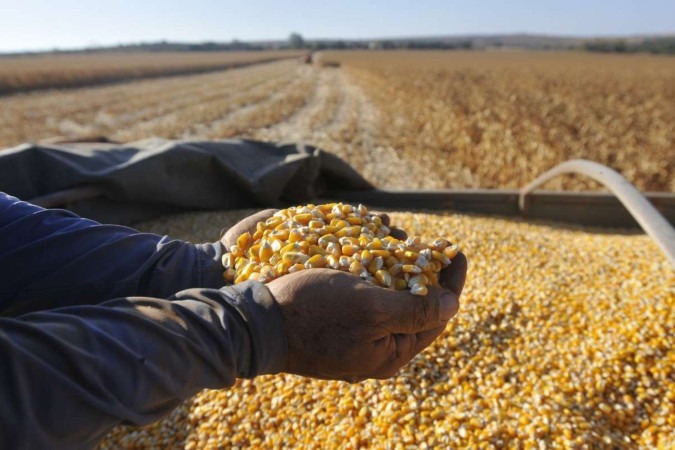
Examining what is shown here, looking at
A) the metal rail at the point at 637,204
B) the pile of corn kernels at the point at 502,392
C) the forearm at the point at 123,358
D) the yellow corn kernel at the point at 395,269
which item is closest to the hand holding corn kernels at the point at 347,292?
the yellow corn kernel at the point at 395,269

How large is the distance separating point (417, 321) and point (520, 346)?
1.45 m

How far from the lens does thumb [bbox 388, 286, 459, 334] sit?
5.04 feet

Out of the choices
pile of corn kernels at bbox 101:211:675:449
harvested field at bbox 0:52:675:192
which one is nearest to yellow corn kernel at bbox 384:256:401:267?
pile of corn kernels at bbox 101:211:675:449

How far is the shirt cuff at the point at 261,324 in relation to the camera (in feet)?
4.52

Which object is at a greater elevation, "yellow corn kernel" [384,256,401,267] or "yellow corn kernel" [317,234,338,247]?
"yellow corn kernel" [317,234,338,247]

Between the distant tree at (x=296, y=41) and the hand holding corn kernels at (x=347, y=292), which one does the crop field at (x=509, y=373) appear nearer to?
the hand holding corn kernels at (x=347, y=292)

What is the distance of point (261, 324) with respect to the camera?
4.53ft

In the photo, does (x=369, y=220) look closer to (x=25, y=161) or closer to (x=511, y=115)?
(x=25, y=161)

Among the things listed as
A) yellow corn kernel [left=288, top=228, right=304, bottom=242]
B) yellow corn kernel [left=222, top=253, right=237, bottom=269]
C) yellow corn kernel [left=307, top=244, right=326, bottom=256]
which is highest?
yellow corn kernel [left=288, top=228, right=304, bottom=242]

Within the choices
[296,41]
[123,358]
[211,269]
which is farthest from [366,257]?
[296,41]

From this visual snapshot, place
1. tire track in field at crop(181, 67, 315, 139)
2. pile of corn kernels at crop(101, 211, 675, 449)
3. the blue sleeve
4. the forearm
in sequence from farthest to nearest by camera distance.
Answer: tire track in field at crop(181, 67, 315, 139), pile of corn kernels at crop(101, 211, 675, 449), the blue sleeve, the forearm

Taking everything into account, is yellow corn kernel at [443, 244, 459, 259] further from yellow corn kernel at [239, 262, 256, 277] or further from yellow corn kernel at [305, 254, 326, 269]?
yellow corn kernel at [239, 262, 256, 277]

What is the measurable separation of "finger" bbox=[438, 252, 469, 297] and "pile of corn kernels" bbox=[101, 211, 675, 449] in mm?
789

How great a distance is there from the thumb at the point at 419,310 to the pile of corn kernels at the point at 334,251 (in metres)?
0.04
